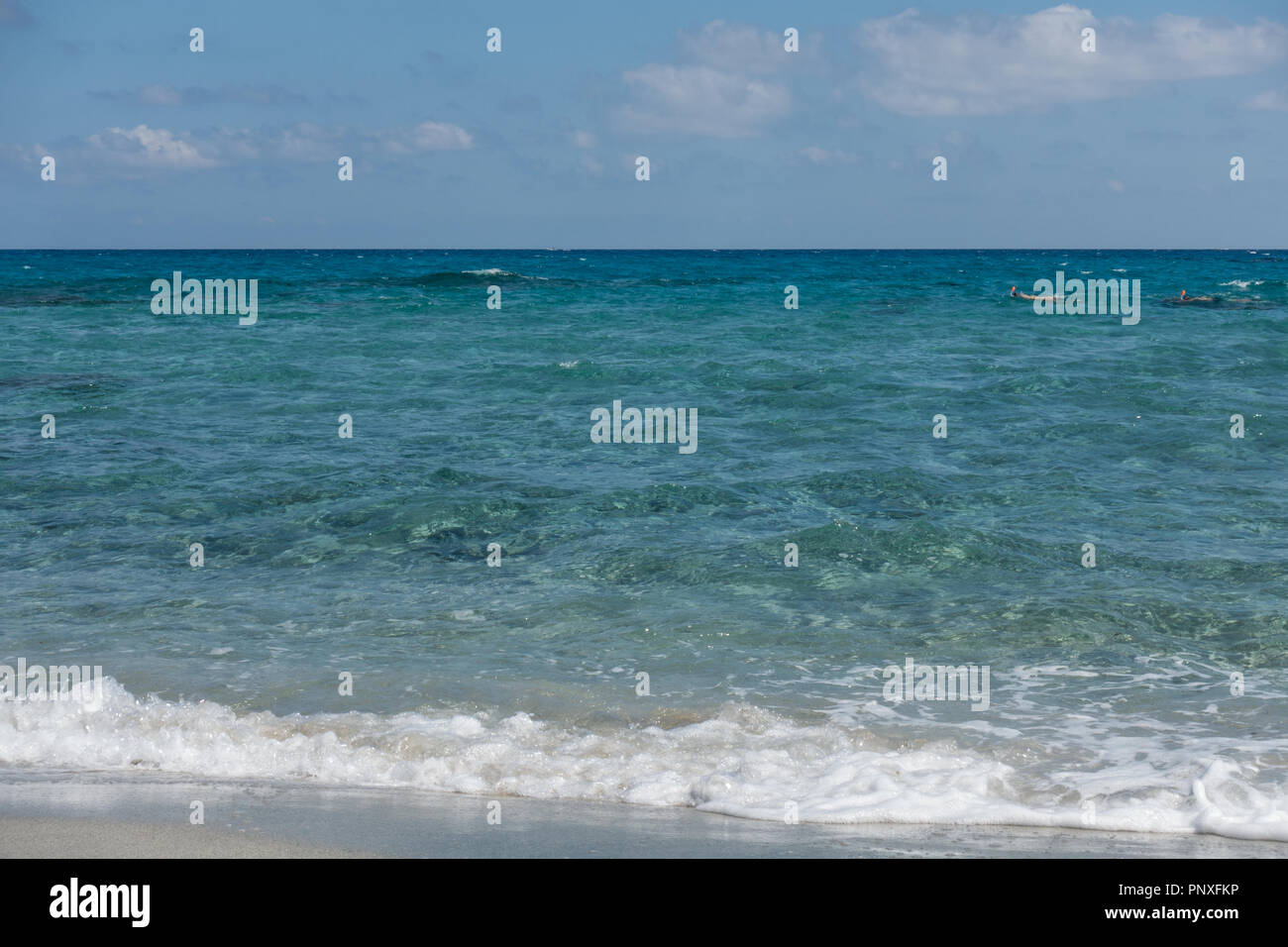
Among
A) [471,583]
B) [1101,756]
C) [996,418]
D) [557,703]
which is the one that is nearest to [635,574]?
[471,583]

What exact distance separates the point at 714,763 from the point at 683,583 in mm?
3110

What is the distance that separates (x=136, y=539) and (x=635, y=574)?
4.68m

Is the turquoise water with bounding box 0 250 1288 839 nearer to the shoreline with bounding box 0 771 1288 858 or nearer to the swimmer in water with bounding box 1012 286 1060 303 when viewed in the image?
the shoreline with bounding box 0 771 1288 858

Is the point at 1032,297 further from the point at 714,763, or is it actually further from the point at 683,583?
the point at 714,763

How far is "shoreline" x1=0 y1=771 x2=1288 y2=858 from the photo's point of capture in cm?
473

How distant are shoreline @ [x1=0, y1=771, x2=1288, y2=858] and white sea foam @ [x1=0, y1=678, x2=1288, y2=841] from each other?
150 mm

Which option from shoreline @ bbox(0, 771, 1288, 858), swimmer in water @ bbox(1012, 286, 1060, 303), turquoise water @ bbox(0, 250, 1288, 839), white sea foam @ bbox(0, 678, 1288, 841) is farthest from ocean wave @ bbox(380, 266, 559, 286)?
shoreline @ bbox(0, 771, 1288, 858)

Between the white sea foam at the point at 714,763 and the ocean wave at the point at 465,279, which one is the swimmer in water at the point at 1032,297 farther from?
the white sea foam at the point at 714,763

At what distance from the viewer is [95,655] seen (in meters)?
7.31

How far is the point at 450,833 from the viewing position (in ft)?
16.3

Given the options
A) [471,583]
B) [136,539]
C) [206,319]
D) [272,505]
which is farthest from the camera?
[206,319]

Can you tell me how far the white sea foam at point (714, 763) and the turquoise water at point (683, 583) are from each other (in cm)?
2

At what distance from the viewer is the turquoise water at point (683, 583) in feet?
19.3
